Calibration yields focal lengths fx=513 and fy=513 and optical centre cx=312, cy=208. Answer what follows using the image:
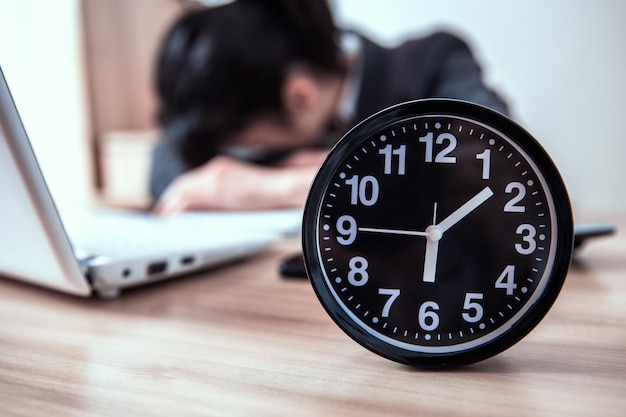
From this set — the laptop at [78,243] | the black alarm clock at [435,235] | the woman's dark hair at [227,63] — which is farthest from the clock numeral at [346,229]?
the woman's dark hair at [227,63]

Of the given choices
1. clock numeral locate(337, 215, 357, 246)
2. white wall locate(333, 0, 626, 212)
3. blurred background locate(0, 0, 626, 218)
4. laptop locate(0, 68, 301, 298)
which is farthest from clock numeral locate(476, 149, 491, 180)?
white wall locate(333, 0, 626, 212)

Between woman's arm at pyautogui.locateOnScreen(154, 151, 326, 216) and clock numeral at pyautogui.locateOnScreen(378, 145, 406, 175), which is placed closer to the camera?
clock numeral at pyautogui.locateOnScreen(378, 145, 406, 175)

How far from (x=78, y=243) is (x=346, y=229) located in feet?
1.31

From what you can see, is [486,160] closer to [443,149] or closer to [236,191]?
[443,149]

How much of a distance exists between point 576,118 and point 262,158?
119 cm

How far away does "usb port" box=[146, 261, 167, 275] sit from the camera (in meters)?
0.59

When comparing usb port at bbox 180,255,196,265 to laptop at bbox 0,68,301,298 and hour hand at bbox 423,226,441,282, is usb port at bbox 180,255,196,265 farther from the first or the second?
hour hand at bbox 423,226,441,282

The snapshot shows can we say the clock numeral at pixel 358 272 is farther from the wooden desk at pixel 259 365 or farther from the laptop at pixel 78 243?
Result: the laptop at pixel 78 243

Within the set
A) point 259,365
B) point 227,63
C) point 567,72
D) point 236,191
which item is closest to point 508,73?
point 567,72

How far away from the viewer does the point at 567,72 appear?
1.80 meters

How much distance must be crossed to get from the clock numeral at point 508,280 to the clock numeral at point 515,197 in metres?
0.04

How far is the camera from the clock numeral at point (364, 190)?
40 centimetres

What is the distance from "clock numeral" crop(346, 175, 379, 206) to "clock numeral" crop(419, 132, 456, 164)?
45mm

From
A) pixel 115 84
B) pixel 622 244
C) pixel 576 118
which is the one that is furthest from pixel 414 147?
pixel 115 84
